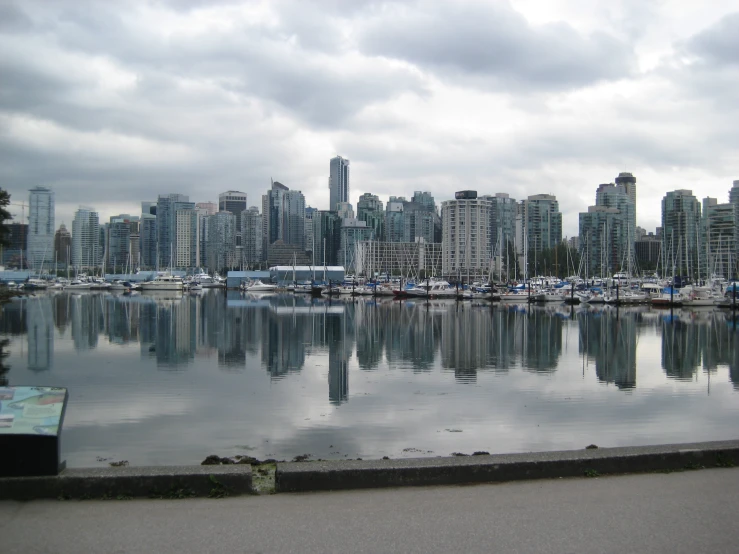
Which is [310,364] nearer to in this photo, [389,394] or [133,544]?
[389,394]

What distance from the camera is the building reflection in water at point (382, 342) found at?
93.2 ft

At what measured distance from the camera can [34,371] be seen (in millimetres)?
25062

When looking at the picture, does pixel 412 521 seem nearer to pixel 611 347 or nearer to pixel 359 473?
pixel 359 473

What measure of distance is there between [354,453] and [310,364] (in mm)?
15492

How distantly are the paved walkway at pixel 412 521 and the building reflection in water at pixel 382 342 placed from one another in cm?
1231

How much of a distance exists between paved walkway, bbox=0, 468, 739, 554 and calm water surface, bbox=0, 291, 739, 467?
5890 millimetres

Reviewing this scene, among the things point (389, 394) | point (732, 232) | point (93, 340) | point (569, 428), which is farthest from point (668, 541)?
point (732, 232)

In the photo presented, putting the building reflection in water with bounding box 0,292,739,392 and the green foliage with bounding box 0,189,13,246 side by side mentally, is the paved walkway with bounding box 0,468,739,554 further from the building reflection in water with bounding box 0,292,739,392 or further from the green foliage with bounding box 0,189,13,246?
the green foliage with bounding box 0,189,13,246

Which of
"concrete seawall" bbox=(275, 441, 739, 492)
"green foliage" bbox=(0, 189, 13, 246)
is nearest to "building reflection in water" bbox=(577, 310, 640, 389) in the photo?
"concrete seawall" bbox=(275, 441, 739, 492)

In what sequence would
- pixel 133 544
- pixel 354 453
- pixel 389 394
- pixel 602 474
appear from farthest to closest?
1. pixel 389 394
2. pixel 354 453
3. pixel 602 474
4. pixel 133 544

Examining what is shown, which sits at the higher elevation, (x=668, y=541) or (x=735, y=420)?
(x=668, y=541)

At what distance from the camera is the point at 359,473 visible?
783cm

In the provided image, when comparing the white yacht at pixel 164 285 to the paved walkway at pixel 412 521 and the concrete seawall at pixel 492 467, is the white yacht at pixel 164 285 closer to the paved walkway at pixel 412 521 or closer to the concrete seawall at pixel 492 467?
the concrete seawall at pixel 492 467

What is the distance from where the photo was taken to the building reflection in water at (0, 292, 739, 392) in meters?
28.4
